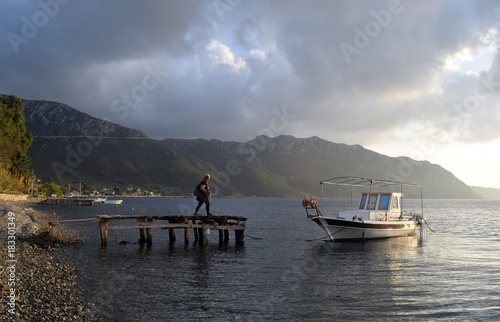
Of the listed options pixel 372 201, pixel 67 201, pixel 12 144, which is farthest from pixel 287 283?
pixel 67 201

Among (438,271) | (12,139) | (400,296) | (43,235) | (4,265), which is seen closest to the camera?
(400,296)

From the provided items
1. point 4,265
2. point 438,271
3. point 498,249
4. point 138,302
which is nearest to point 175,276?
point 138,302

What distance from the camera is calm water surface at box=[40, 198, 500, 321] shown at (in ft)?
43.8

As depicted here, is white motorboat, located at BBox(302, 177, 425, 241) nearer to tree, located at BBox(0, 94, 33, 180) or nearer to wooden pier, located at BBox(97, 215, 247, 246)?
wooden pier, located at BBox(97, 215, 247, 246)

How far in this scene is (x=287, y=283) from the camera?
17906mm

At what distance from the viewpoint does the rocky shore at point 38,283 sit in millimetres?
11602

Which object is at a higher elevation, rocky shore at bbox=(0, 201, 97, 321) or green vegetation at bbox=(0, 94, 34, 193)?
green vegetation at bbox=(0, 94, 34, 193)

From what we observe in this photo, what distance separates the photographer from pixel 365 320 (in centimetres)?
1254

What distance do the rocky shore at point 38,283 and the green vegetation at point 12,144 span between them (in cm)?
4564

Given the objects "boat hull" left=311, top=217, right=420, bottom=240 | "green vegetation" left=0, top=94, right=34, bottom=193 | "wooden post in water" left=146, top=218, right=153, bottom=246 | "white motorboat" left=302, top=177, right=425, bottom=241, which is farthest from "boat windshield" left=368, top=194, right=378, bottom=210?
"green vegetation" left=0, top=94, right=34, bottom=193

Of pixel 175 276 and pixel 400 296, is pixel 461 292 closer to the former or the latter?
→ pixel 400 296

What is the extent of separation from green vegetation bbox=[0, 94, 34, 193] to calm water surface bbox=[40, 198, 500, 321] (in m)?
45.1

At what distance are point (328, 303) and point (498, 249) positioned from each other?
989 inches

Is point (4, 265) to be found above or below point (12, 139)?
below
